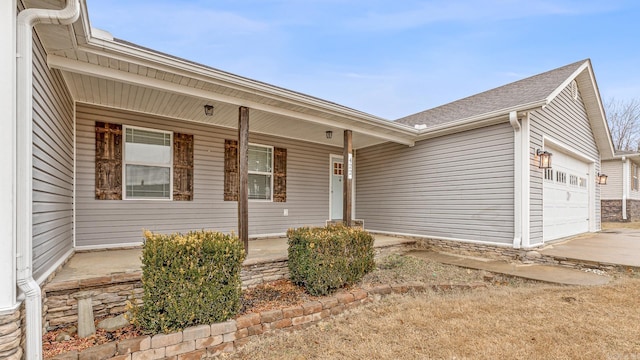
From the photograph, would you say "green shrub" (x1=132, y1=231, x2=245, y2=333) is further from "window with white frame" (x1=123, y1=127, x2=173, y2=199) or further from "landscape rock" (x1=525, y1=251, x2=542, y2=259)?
"landscape rock" (x1=525, y1=251, x2=542, y2=259)

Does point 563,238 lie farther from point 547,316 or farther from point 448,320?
point 448,320

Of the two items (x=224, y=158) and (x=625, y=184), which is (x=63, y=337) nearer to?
(x=224, y=158)

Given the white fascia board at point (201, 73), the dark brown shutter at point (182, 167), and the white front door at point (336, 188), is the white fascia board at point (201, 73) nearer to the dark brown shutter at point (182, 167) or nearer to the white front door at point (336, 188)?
the dark brown shutter at point (182, 167)

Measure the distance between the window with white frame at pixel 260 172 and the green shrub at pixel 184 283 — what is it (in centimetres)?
397

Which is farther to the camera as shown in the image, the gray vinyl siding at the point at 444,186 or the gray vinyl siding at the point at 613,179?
the gray vinyl siding at the point at 613,179

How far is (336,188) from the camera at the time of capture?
858 cm

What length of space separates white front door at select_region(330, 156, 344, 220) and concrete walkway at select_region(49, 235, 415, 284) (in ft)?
8.94

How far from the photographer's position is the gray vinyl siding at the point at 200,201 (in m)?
4.98

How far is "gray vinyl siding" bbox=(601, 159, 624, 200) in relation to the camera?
13555 millimetres

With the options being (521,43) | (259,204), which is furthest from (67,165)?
(521,43)

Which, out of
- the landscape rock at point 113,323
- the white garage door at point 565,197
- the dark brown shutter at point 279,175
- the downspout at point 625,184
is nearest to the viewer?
the landscape rock at point 113,323

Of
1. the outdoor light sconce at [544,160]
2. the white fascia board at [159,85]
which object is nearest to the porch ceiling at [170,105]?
the white fascia board at [159,85]

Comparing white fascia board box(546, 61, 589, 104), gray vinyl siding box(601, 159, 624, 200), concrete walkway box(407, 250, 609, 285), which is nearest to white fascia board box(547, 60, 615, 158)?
white fascia board box(546, 61, 589, 104)

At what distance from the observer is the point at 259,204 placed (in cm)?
702
